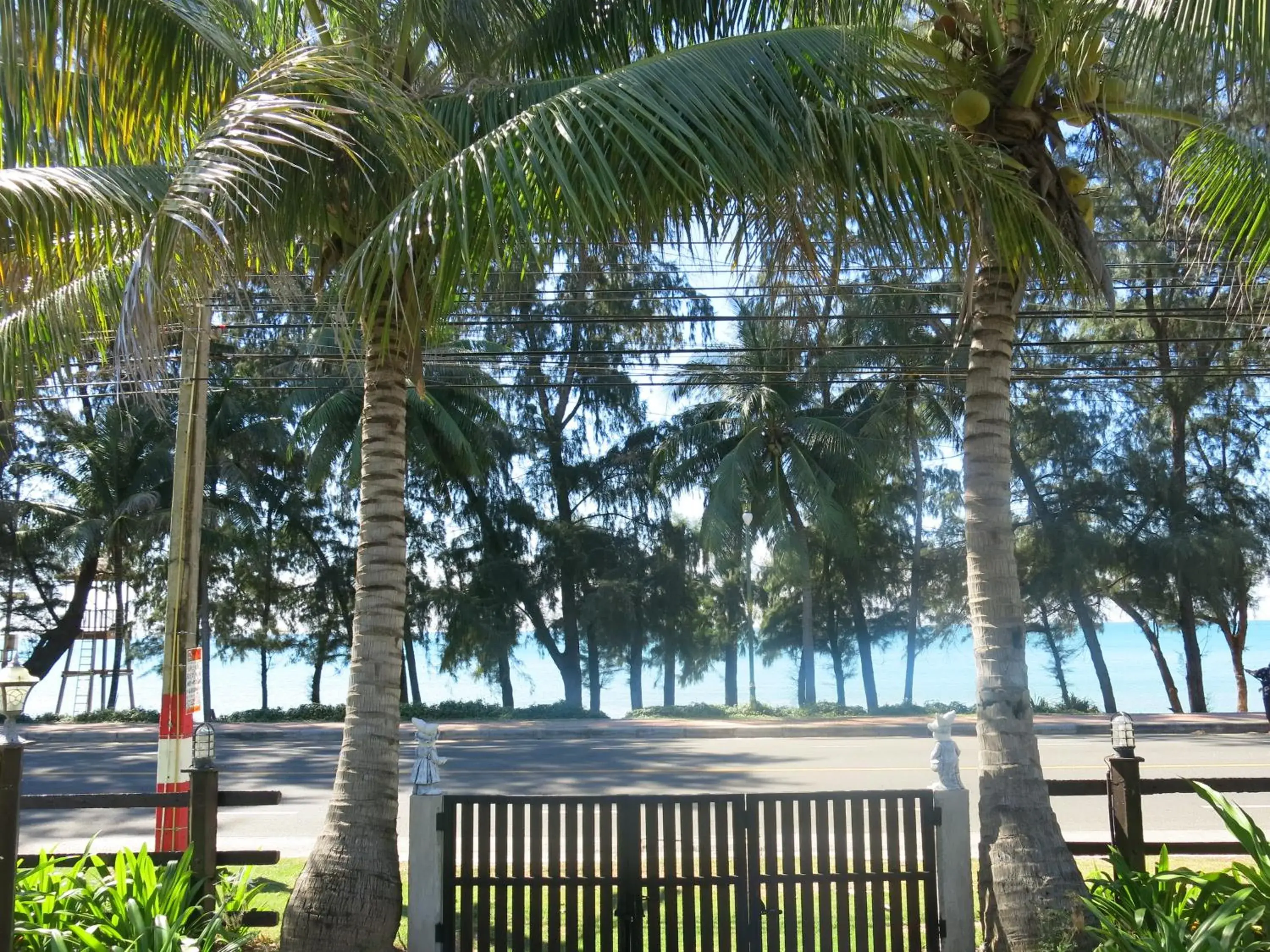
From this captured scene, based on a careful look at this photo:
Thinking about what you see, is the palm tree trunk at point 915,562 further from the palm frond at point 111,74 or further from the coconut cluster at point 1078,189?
the palm frond at point 111,74

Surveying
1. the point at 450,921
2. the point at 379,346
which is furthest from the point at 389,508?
the point at 450,921

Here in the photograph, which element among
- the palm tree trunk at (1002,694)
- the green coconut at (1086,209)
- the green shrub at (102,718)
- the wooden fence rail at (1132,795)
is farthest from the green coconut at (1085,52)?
the green shrub at (102,718)

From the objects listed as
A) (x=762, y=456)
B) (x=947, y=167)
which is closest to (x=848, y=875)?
(x=947, y=167)

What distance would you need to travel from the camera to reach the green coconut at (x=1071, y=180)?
6133mm

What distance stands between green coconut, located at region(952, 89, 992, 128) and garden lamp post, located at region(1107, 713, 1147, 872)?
3.43 metres

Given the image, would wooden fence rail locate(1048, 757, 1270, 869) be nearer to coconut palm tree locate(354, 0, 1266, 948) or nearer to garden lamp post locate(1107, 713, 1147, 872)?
garden lamp post locate(1107, 713, 1147, 872)

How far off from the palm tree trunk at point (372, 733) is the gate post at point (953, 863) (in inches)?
120

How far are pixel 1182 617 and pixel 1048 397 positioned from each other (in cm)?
646

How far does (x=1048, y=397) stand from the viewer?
89.2 ft

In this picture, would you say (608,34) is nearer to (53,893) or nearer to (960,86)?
(960,86)

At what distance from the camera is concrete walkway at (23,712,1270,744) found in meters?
19.4

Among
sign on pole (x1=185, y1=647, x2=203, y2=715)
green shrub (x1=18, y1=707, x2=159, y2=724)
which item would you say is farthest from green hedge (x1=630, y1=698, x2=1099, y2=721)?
sign on pole (x1=185, y1=647, x2=203, y2=715)

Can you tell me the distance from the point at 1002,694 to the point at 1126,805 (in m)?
0.97

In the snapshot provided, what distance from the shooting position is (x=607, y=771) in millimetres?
14961
